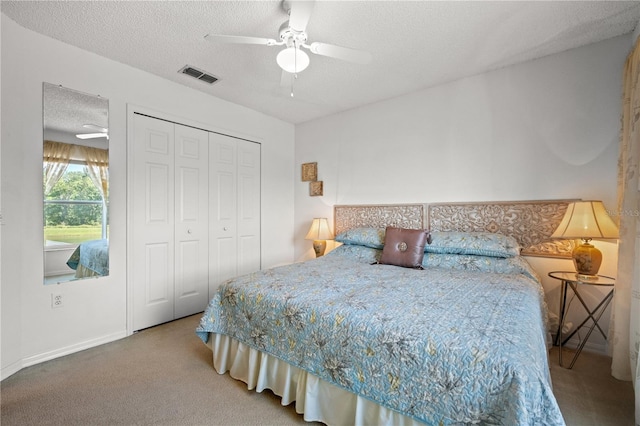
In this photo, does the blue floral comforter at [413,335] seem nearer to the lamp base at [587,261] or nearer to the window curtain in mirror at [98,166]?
the lamp base at [587,261]

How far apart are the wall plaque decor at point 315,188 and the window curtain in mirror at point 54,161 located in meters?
2.62

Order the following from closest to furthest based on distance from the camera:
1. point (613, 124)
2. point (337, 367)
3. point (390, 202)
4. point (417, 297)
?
point (337, 367) → point (417, 297) → point (613, 124) → point (390, 202)

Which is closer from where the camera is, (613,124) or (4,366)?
(4,366)

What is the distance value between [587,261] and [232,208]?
3373mm

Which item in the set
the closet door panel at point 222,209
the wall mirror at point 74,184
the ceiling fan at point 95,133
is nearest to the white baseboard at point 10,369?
the wall mirror at point 74,184

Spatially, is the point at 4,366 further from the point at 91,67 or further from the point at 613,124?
the point at 613,124

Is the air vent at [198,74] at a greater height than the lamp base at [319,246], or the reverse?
the air vent at [198,74]

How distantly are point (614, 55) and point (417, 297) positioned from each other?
98.5 inches

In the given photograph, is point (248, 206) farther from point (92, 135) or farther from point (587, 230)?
point (587, 230)

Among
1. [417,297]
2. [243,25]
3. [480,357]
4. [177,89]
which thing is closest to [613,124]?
[417,297]

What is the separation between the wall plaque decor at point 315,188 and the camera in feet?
13.2

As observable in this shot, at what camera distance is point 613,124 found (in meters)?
2.22

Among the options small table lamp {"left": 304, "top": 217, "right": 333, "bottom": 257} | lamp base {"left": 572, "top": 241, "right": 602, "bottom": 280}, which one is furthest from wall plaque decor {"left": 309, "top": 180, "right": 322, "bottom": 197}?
lamp base {"left": 572, "top": 241, "right": 602, "bottom": 280}

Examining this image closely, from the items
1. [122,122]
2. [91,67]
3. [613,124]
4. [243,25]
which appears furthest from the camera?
[122,122]
